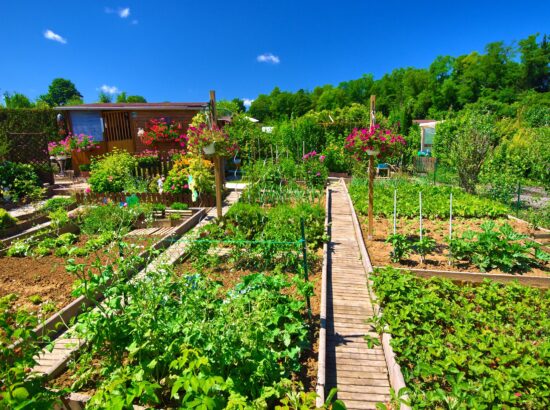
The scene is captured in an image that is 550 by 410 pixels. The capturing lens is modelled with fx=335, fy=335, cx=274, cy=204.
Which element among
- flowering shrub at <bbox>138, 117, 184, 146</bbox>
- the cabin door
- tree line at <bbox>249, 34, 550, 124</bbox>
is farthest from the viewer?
tree line at <bbox>249, 34, 550, 124</bbox>

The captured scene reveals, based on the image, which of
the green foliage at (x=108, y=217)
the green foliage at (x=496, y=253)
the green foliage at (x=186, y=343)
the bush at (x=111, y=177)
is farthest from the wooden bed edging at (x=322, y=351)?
the bush at (x=111, y=177)

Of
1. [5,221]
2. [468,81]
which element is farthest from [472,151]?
[468,81]

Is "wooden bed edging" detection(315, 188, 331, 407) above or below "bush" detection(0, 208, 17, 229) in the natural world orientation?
below

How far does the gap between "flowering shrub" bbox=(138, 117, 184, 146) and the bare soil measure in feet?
27.9

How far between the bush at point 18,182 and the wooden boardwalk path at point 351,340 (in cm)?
921

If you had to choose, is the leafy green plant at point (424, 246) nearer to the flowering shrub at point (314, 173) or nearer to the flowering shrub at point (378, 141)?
the flowering shrub at point (378, 141)

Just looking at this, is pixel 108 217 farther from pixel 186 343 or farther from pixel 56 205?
pixel 186 343

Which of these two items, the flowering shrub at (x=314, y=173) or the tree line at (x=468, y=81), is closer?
the flowering shrub at (x=314, y=173)

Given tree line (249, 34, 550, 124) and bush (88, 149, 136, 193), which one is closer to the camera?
bush (88, 149, 136, 193)

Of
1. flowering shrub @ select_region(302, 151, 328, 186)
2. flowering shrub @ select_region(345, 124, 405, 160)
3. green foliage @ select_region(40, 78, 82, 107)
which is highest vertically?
green foliage @ select_region(40, 78, 82, 107)

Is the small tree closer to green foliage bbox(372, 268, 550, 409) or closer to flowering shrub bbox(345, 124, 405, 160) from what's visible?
flowering shrub bbox(345, 124, 405, 160)

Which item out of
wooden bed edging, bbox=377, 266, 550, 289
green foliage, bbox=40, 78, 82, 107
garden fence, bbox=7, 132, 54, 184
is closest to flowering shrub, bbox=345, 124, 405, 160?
wooden bed edging, bbox=377, 266, 550, 289

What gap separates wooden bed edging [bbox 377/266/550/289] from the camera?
15.9 ft

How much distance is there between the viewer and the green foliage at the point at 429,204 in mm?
8516
